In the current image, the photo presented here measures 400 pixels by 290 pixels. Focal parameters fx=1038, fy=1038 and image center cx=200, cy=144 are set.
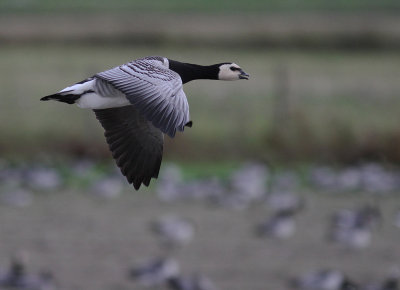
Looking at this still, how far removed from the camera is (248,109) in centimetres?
2041

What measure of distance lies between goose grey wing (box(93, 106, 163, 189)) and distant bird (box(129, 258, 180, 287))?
3.84 meters

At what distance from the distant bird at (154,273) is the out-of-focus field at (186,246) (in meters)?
0.12

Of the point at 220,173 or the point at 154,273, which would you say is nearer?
the point at 154,273

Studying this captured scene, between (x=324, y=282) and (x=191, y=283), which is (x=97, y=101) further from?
(x=324, y=282)

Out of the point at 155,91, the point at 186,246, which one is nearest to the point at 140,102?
the point at 155,91

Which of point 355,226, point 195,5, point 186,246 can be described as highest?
point 355,226

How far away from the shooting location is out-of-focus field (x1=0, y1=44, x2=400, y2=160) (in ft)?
61.3

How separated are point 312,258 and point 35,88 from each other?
432 inches

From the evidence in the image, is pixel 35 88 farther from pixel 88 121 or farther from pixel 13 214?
pixel 13 214

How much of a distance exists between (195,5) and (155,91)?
32446 millimetres

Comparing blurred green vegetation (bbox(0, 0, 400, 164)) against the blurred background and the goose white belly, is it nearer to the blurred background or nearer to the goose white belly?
Result: the blurred background

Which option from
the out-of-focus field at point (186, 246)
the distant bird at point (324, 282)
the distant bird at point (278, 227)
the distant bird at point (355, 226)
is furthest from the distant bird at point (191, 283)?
the distant bird at point (355, 226)

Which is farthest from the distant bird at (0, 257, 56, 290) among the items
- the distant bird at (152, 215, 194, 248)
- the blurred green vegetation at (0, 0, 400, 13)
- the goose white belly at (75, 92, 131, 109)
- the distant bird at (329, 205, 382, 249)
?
the blurred green vegetation at (0, 0, 400, 13)

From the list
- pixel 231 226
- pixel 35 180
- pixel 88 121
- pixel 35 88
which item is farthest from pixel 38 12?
pixel 231 226
